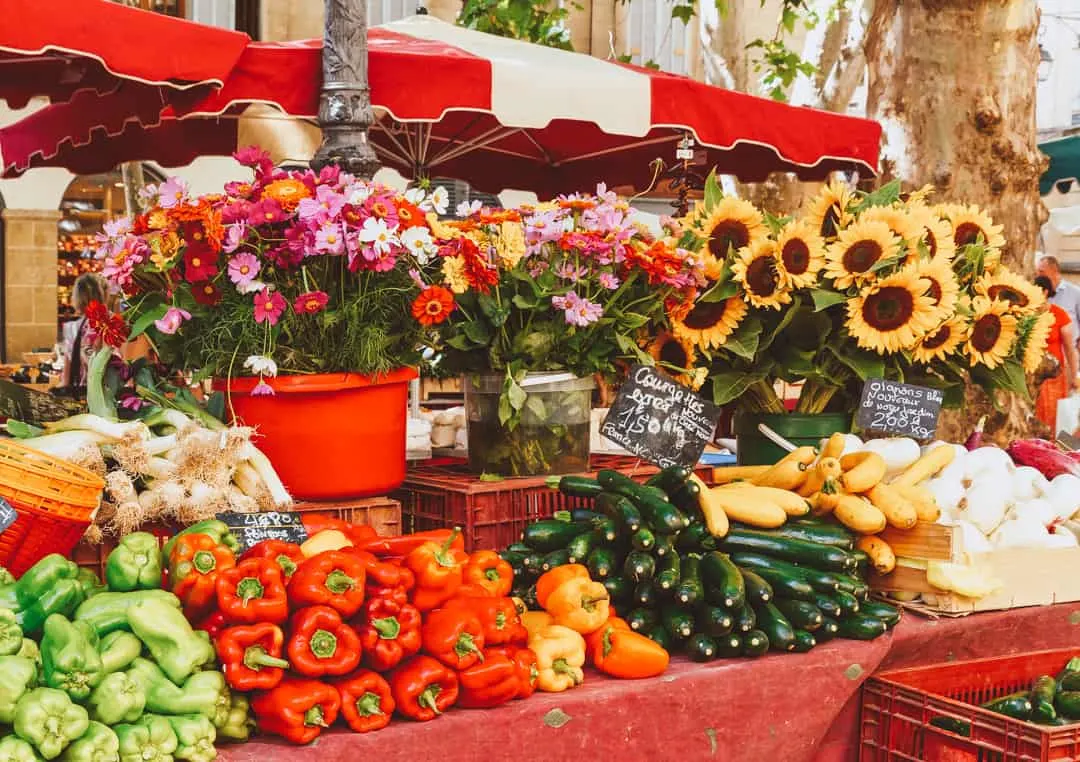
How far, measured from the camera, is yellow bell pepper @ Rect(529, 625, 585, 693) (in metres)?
2.43

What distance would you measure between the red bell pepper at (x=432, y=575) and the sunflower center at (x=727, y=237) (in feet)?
5.51

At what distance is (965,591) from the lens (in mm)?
2980

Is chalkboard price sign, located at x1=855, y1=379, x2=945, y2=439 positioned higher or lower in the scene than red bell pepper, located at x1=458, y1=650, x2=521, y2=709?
higher

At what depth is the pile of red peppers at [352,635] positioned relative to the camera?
83.5 inches

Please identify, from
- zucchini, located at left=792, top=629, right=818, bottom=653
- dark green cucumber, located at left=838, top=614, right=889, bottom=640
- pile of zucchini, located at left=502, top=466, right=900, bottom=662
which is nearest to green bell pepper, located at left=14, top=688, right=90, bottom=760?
pile of zucchini, located at left=502, top=466, right=900, bottom=662

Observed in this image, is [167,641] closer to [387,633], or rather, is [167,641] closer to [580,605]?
[387,633]

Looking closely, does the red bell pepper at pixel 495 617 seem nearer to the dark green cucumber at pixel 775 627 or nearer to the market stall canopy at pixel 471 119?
the dark green cucumber at pixel 775 627

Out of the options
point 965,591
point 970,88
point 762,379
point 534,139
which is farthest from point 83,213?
point 965,591

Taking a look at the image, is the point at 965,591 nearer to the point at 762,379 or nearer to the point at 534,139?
the point at 762,379

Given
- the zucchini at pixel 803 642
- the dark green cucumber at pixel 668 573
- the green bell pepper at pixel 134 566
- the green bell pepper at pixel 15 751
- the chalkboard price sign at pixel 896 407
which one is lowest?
the zucchini at pixel 803 642

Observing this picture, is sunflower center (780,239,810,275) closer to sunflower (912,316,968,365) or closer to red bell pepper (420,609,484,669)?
sunflower (912,316,968,365)

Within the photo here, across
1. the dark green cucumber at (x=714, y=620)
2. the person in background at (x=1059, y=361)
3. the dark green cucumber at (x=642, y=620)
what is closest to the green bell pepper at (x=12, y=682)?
the dark green cucumber at (x=642, y=620)

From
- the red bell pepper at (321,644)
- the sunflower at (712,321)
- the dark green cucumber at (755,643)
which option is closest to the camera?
the red bell pepper at (321,644)

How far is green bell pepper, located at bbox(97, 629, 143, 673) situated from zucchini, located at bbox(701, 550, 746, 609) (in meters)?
1.23
